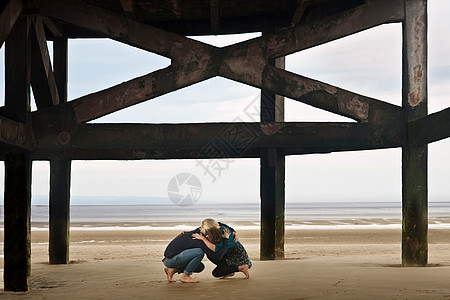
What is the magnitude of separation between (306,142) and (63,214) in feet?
15.8

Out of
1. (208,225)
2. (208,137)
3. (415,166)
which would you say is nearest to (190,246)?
(208,225)

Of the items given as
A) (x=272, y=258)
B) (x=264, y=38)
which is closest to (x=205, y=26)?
(x=264, y=38)

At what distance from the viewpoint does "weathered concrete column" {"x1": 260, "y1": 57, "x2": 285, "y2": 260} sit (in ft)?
29.6

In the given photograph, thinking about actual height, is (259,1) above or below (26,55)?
above

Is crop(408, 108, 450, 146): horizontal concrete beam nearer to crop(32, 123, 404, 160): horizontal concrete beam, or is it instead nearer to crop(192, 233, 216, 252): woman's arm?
crop(32, 123, 404, 160): horizontal concrete beam

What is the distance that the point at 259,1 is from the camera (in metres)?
7.90

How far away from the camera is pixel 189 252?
20.2 feet

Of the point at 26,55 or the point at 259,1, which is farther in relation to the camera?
the point at 259,1

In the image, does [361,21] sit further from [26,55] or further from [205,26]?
[26,55]

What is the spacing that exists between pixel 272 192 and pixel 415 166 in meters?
2.75

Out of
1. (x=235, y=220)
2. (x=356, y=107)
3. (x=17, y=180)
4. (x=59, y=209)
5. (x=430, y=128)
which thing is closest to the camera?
(x=430, y=128)

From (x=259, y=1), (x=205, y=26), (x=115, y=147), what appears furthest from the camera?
(x=205, y=26)

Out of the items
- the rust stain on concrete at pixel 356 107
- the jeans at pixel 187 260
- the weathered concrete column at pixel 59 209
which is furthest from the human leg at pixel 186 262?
the weathered concrete column at pixel 59 209

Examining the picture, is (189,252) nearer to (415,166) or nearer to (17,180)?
(17,180)
